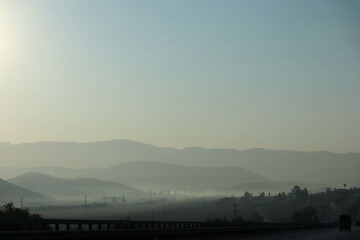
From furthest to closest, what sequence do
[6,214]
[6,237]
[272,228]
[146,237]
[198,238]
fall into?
[272,228]
[6,214]
[198,238]
[146,237]
[6,237]

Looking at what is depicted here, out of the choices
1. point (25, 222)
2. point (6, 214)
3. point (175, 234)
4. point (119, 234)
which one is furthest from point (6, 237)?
point (6, 214)

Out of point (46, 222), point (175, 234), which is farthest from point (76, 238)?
point (175, 234)

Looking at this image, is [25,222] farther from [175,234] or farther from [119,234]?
[175,234]

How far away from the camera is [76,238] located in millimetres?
27391

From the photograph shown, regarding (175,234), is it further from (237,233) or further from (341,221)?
(341,221)

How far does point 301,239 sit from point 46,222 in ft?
77.6

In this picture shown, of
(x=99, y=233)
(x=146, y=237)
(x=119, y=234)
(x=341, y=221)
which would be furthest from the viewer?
(x=341, y=221)

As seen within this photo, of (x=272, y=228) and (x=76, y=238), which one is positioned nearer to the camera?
(x=76, y=238)

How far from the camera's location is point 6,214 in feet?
177

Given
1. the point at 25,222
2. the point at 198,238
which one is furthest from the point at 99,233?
the point at 198,238

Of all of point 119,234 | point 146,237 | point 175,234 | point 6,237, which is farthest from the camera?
point 175,234

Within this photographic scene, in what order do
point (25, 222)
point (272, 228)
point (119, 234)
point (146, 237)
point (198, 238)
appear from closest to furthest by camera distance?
1. point (25, 222)
2. point (119, 234)
3. point (146, 237)
4. point (198, 238)
5. point (272, 228)

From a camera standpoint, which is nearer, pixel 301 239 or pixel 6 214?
pixel 301 239

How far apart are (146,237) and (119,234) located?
4.10 m
